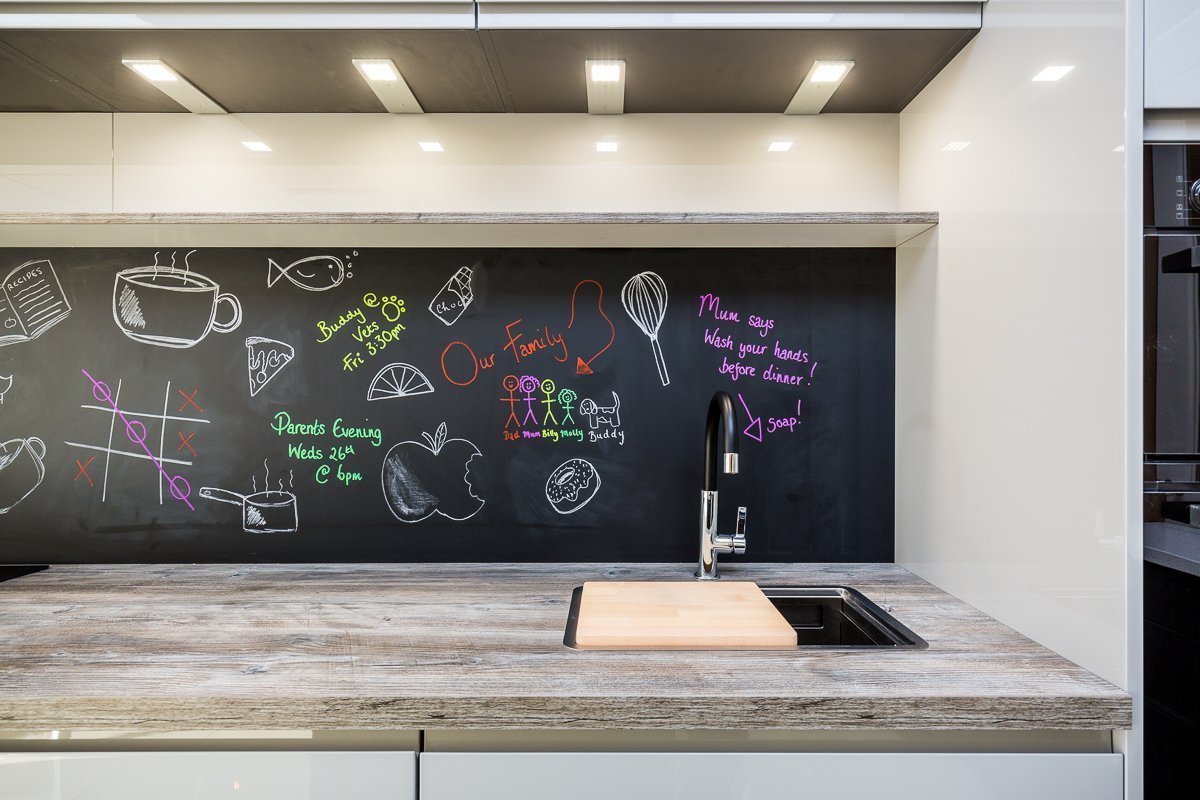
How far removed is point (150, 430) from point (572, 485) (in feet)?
3.46

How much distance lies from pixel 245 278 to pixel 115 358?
0.38 m

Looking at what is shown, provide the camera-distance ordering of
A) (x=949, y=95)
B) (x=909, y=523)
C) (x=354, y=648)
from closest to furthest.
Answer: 1. (x=354, y=648)
2. (x=949, y=95)
3. (x=909, y=523)

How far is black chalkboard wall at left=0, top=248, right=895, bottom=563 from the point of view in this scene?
5.37ft

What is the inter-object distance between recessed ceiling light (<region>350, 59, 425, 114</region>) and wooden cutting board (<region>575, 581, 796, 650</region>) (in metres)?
1.17

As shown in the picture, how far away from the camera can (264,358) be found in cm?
165

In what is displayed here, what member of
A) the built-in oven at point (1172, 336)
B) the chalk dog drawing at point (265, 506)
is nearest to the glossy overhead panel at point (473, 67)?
the built-in oven at point (1172, 336)

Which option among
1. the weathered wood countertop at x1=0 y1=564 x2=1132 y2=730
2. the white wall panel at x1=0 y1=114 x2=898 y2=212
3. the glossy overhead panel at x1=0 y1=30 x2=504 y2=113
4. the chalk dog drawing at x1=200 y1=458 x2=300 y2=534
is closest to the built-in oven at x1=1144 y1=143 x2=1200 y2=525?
the weathered wood countertop at x1=0 y1=564 x2=1132 y2=730

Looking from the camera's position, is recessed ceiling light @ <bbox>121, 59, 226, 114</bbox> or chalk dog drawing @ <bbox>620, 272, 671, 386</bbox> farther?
chalk dog drawing @ <bbox>620, 272, 671, 386</bbox>

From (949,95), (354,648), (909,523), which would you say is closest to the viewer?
(354,648)

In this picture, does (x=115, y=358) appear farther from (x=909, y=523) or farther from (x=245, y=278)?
(x=909, y=523)

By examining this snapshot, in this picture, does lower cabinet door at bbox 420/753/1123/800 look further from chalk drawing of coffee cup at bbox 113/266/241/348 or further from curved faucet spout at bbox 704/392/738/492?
chalk drawing of coffee cup at bbox 113/266/241/348

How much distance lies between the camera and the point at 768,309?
1635 mm

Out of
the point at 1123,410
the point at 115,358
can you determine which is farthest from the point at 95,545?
the point at 1123,410

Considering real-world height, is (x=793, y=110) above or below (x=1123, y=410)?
above
